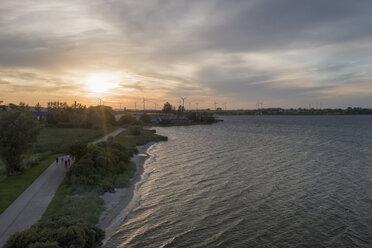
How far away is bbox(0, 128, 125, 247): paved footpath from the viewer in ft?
59.5

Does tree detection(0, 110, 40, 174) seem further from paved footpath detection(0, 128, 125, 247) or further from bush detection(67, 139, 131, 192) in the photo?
bush detection(67, 139, 131, 192)

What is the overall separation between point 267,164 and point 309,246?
87.6 feet

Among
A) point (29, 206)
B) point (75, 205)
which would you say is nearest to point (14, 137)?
point (29, 206)

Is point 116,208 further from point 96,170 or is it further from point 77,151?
point 77,151

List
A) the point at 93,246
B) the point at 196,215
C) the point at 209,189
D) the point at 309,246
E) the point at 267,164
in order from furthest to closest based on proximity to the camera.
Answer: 1. the point at 267,164
2. the point at 209,189
3. the point at 196,215
4. the point at 309,246
5. the point at 93,246

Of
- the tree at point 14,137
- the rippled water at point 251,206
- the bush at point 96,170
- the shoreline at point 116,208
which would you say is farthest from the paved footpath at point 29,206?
the rippled water at point 251,206

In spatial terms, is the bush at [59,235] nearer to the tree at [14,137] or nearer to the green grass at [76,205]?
the green grass at [76,205]

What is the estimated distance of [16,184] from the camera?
1105 inches

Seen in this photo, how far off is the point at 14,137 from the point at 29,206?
549 inches

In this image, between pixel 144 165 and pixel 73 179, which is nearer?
pixel 73 179

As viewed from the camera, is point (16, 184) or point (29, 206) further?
point (16, 184)

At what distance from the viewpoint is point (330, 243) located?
1900 centimetres

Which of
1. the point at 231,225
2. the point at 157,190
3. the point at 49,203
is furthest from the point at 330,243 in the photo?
the point at 49,203

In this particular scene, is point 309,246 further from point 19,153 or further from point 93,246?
point 19,153
